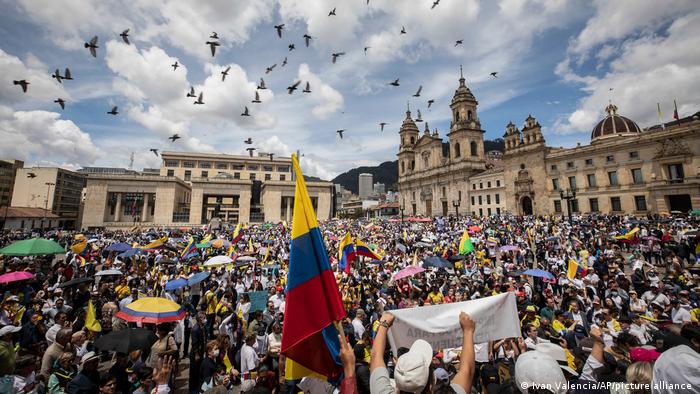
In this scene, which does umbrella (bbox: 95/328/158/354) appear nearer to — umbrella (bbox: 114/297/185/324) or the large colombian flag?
umbrella (bbox: 114/297/185/324)

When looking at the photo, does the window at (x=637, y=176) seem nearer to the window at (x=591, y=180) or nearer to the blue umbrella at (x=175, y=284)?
the window at (x=591, y=180)

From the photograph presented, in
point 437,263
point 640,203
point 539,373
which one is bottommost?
point 437,263

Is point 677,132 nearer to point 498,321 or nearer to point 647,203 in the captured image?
point 647,203

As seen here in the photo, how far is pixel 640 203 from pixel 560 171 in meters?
10.6

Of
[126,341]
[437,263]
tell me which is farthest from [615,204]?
[126,341]

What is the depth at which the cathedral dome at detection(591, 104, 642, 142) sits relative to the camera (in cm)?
4475

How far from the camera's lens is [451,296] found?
8453 millimetres

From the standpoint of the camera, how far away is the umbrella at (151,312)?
5.39m

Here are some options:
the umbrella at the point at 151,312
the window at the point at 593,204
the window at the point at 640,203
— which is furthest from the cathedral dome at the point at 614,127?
the umbrella at the point at 151,312

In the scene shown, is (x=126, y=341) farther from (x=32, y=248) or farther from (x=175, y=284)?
(x=32, y=248)

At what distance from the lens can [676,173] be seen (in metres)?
34.8

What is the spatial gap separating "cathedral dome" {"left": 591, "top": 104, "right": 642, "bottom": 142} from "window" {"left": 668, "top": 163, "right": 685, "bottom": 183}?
35.5 feet

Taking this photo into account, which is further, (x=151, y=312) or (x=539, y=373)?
(x=151, y=312)

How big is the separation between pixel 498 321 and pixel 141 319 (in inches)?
240
